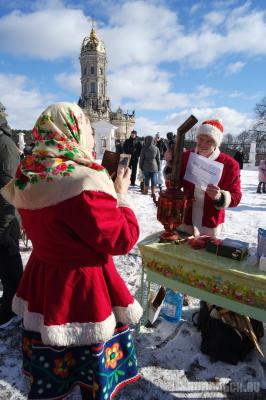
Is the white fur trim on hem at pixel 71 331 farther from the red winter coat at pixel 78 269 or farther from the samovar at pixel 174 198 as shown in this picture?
the samovar at pixel 174 198

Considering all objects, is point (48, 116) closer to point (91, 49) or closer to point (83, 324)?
point (83, 324)

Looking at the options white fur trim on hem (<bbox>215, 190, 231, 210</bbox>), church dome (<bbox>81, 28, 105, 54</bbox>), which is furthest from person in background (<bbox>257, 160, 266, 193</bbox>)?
church dome (<bbox>81, 28, 105, 54</bbox>)

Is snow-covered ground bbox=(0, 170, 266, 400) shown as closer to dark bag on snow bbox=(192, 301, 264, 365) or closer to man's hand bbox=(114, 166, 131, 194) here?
dark bag on snow bbox=(192, 301, 264, 365)

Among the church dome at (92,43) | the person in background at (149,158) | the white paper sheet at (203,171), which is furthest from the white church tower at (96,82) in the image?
the white paper sheet at (203,171)

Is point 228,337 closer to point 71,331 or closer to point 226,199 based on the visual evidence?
point 226,199

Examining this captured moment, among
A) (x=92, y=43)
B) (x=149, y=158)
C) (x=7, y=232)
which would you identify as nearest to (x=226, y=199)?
(x=7, y=232)

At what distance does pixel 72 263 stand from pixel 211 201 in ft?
4.93

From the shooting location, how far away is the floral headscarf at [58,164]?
1229 mm

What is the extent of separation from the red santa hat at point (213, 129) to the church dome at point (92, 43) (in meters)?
67.5

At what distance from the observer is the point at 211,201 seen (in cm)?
248

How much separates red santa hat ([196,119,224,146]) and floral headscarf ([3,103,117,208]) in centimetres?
130

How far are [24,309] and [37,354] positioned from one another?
26 centimetres

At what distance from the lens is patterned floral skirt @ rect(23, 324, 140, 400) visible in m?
1.49

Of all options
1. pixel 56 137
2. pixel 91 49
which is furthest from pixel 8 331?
pixel 91 49
